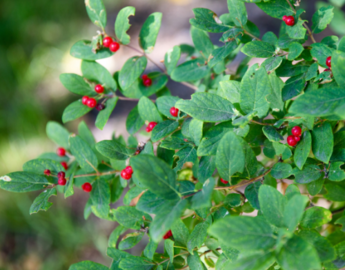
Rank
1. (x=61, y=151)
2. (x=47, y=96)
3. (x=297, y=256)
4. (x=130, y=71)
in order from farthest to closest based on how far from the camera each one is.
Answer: (x=47, y=96) < (x=61, y=151) < (x=130, y=71) < (x=297, y=256)

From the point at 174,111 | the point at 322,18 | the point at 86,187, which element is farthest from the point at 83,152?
the point at 322,18

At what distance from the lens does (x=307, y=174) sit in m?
0.76

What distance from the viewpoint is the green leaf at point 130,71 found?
996 mm

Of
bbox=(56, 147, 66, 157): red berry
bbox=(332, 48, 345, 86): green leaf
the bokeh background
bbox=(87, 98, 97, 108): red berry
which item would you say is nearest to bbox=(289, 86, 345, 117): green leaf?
bbox=(332, 48, 345, 86): green leaf

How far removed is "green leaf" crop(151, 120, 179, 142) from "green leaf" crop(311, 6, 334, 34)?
51 centimetres

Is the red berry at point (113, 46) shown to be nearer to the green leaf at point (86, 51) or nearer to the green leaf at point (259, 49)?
the green leaf at point (86, 51)

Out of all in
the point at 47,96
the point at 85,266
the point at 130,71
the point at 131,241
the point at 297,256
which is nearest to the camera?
the point at 297,256

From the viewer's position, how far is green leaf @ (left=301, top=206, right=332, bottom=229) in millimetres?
659

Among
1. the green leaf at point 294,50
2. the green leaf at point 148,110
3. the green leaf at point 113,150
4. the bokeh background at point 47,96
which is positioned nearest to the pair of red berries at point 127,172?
the green leaf at point 113,150

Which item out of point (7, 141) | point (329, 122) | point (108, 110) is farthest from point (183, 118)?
point (7, 141)

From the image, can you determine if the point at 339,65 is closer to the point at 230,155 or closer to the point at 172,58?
the point at 230,155

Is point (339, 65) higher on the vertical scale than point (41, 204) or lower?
higher

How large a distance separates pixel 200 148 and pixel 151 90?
44 cm

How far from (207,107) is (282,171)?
0.29 m
